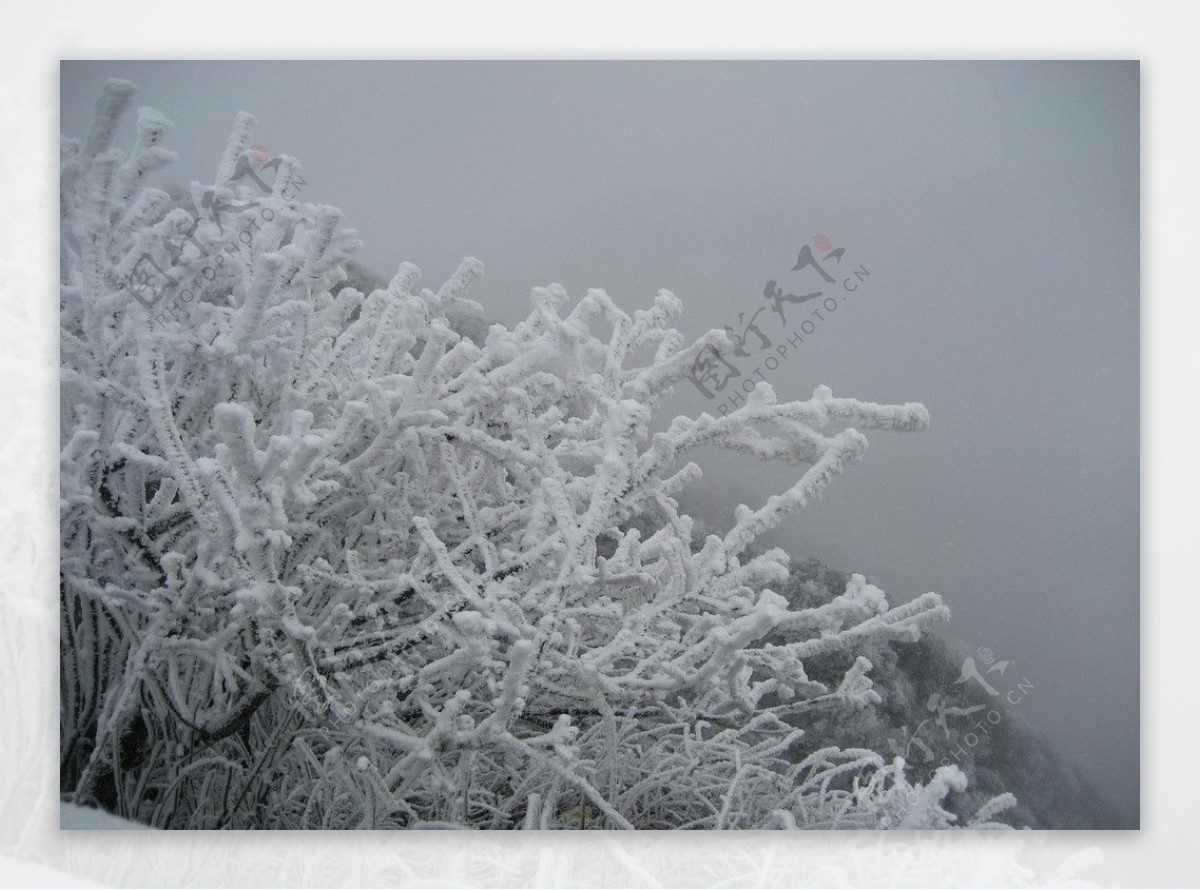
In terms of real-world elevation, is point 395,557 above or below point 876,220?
below

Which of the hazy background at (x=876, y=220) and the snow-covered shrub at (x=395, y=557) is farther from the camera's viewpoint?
the hazy background at (x=876, y=220)

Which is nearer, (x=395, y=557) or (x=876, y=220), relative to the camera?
(x=395, y=557)

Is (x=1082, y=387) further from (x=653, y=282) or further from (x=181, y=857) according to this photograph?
(x=181, y=857)

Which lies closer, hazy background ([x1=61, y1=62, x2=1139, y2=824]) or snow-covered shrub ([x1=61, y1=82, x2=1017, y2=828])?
snow-covered shrub ([x1=61, y1=82, x2=1017, y2=828])
